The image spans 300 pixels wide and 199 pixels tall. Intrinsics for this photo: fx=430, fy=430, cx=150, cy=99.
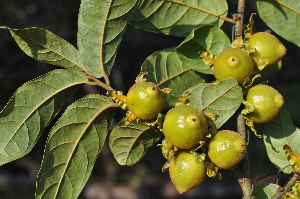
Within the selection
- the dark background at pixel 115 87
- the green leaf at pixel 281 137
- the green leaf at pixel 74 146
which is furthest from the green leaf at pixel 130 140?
the dark background at pixel 115 87

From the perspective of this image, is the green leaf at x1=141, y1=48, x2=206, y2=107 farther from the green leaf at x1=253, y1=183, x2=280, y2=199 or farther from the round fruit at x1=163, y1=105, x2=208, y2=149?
the green leaf at x1=253, y1=183, x2=280, y2=199

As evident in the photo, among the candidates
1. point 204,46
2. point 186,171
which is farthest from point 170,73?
point 186,171

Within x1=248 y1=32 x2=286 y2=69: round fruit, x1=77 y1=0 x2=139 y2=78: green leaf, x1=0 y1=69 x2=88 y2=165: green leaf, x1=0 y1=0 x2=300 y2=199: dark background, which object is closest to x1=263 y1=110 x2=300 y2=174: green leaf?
x1=248 y1=32 x2=286 y2=69: round fruit

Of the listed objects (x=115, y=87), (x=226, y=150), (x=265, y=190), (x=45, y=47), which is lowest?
(x=115, y=87)

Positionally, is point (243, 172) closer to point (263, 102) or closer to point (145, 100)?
point (263, 102)

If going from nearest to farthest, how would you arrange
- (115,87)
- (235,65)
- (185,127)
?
(185,127)
(235,65)
(115,87)

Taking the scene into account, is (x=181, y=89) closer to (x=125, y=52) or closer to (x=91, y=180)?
(x=125, y=52)
